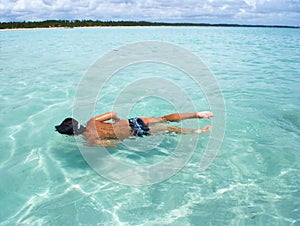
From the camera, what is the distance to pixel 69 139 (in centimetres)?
470

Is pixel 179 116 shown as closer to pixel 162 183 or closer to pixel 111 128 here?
pixel 111 128


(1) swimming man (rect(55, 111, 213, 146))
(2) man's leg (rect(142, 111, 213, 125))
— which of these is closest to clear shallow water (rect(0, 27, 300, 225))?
(1) swimming man (rect(55, 111, 213, 146))

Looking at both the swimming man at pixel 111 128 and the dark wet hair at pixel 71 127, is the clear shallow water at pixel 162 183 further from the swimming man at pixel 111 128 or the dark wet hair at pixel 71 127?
the dark wet hair at pixel 71 127

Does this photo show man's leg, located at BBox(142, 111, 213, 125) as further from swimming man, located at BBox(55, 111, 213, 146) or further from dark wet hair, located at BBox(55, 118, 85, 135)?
dark wet hair, located at BBox(55, 118, 85, 135)

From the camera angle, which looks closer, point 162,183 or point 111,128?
point 162,183

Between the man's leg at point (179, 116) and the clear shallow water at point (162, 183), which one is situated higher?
the man's leg at point (179, 116)

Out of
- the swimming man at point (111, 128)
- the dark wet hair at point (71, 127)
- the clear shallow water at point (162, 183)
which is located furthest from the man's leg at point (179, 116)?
the dark wet hair at point (71, 127)

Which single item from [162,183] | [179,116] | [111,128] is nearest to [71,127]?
[111,128]

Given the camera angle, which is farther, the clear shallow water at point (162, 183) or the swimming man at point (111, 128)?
the swimming man at point (111, 128)

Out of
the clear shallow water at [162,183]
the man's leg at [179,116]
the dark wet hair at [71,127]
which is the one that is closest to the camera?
the clear shallow water at [162,183]

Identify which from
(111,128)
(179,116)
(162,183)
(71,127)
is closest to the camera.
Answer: (162,183)

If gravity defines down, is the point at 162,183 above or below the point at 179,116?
below

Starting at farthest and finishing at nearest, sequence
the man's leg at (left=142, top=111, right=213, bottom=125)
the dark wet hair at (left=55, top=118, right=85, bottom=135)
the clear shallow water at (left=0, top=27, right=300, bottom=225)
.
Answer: the man's leg at (left=142, top=111, right=213, bottom=125) < the dark wet hair at (left=55, top=118, right=85, bottom=135) < the clear shallow water at (left=0, top=27, right=300, bottom=225)

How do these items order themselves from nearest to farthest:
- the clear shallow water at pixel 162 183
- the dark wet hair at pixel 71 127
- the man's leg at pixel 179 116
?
the clear shallow water at pixel 162 183
the dark wet hair at pixel 71 127
the man's leg at pixel 179 116
